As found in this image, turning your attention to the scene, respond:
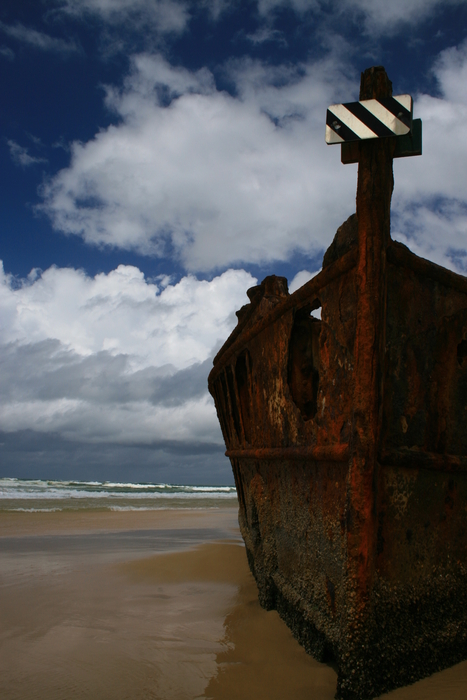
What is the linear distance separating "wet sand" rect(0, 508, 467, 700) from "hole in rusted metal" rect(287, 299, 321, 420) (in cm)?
145

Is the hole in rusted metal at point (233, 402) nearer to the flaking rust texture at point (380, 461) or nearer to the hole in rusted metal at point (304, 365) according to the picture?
the hole in rusted metal at point (304, 365)

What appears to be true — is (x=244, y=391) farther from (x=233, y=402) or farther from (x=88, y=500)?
(x=88, y=500)

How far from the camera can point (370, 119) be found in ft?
7.47

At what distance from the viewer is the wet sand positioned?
247 centimetres

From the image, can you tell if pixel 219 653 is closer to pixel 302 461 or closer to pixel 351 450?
pixel 302 461

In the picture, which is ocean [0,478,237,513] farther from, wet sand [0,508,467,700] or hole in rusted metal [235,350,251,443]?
hole in rusted metal [235,350,251,443]

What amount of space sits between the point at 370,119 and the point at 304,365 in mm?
1446

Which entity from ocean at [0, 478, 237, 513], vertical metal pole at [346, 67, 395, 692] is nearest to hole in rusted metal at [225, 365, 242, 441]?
vertical metal pole at [346, 67, 395, 692]

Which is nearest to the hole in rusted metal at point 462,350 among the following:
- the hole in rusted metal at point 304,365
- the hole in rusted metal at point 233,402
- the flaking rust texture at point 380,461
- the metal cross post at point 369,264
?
the flaking rust texture at point 380,461

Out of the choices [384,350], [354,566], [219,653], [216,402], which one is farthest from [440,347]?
[216,402]

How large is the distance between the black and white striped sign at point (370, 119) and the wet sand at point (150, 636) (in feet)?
8.44

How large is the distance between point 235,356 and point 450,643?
250 cm

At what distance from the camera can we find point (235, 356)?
13.5ft

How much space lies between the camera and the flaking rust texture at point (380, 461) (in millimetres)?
2164
